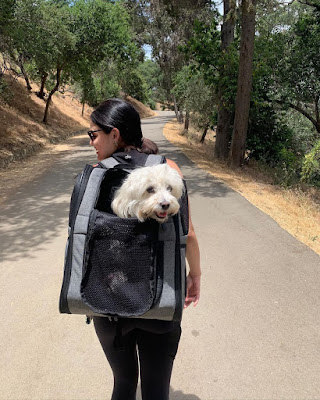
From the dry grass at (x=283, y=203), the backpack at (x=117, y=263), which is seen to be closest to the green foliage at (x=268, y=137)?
the dry grass at (x=283, y=203)

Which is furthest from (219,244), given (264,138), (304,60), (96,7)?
(96,7)

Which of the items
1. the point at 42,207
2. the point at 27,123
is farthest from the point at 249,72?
the point at 27,123

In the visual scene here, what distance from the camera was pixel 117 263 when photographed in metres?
1.45

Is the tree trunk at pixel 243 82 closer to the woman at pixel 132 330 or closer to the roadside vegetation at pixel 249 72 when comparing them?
the roadside vegetation at pixel 249 72

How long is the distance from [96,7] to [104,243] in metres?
22.6

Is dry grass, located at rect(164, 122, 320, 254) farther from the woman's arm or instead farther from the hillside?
the hillside

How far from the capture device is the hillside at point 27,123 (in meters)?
14.5

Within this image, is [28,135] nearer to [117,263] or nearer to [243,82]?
[243,82]

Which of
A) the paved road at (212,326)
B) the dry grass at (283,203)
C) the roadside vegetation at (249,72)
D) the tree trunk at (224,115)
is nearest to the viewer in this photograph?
the paved road at (212,326)

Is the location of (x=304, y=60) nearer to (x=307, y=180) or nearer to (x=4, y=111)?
(x=307, y=180)

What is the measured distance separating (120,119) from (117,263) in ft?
2.24

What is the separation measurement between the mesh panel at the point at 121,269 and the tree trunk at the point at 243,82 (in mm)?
9872

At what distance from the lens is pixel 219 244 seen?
207 inches

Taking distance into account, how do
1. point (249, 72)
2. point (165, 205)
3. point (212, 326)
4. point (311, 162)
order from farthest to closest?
point (249, 72)
point (311, 162)
point (212, 326)
point (165, 205)
